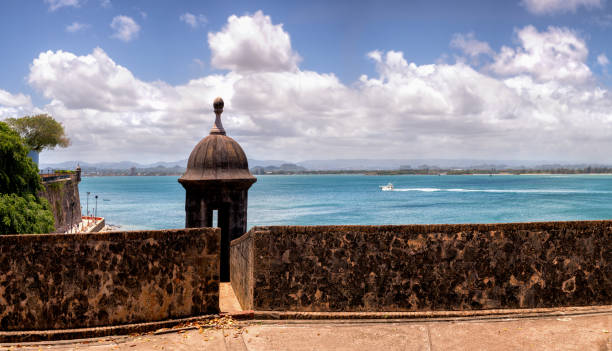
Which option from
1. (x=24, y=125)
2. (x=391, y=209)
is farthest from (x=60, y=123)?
(x=391, y=209)

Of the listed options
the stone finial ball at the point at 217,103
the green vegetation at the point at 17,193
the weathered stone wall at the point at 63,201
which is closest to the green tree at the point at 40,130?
the weathered stone wall at the point at 63,201

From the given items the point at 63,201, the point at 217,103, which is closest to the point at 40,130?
the point at 63,201

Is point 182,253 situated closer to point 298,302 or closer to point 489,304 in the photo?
point 298,302

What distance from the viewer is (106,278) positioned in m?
6.43

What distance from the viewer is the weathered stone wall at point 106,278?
620 cm

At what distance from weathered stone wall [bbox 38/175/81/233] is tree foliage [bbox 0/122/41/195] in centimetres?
1828

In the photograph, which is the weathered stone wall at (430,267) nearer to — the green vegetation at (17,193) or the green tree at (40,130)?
the green vegetation at (17,193)

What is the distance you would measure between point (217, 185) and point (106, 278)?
500 centimetres

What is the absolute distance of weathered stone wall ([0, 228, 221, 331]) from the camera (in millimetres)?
6195

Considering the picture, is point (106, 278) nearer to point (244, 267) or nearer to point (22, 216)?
point (244, 267)

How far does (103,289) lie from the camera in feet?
21.1

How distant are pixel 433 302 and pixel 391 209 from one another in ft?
340

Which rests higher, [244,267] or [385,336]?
[244,267]

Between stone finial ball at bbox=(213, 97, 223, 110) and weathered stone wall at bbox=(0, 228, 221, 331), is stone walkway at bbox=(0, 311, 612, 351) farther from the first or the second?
stone finial ball at bbox=(213, 97, 223, 110)
